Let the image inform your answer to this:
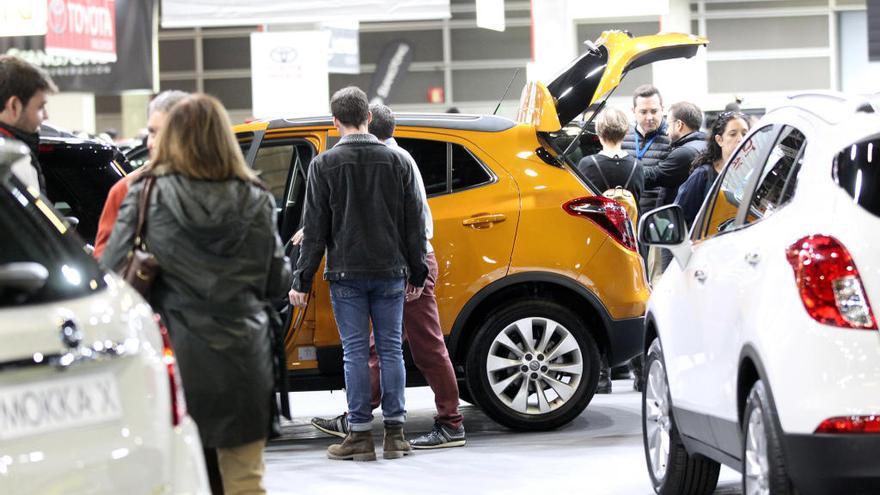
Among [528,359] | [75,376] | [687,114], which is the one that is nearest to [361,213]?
[528,359]

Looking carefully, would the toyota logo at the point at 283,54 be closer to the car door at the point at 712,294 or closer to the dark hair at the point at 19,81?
the dark hair at the point at 19,81

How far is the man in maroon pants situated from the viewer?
8.09m

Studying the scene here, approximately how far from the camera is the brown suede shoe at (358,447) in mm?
8008

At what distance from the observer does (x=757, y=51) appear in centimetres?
2933

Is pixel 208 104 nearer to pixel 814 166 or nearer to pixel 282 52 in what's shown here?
pixel 814 166

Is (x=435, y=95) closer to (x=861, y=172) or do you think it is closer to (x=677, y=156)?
(x=677, y=156)

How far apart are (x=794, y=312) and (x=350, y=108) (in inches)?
144

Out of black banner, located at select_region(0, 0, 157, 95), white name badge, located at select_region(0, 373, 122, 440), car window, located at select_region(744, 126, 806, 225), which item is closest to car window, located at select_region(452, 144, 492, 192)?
car window, located at select_region(744, 126, 806, 225)

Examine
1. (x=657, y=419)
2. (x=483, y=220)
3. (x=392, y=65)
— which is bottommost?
(x=657, y=419)

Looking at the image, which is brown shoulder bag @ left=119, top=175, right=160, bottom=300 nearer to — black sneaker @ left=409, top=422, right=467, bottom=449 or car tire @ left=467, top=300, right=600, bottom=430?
black sneaker @ left=409, top=422, right=467, bottom=449

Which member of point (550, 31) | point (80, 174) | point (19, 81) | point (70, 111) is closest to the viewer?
point (19, 81)

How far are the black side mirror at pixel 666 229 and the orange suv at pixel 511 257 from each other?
2.33m

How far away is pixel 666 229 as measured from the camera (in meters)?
6.16

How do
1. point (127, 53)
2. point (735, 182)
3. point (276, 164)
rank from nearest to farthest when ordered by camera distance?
1. point (735, 182)
2. point (276, 164)
3. point (127, 53)
